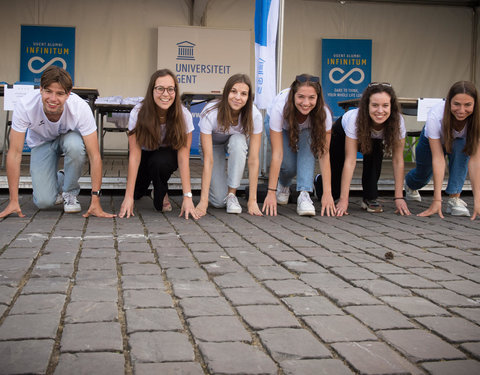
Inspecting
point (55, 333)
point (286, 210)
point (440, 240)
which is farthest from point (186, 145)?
point (55, 333)

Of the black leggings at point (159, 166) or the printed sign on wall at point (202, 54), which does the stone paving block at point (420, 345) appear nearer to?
the black leggings at point (159, 166)

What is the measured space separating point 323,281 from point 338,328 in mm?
652

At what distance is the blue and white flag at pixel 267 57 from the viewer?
569 centimetres

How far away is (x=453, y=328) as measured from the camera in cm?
210

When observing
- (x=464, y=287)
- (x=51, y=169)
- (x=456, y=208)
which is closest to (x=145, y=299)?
(x=464, y=287)

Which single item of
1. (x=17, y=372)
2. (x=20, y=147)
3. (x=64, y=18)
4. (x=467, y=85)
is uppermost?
(x=64, y=18)

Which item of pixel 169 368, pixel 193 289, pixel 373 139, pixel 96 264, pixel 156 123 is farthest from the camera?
pixel 373 139

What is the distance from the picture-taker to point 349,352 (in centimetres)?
A: 184

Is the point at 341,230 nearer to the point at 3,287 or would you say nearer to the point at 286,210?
the point at 286,210

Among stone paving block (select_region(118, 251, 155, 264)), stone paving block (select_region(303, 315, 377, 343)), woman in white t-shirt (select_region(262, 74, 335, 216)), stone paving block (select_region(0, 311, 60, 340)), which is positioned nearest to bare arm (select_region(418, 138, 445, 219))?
woman in white t-shirt (select_region(262, 74, 335, 216))

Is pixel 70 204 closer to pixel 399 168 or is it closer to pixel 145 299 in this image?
pixel 145 299

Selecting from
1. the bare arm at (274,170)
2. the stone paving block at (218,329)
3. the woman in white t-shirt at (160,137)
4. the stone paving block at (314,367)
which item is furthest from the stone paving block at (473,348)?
the bare arm at (274,170)

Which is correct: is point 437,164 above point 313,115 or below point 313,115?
below

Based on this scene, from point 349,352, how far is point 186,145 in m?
3.16
